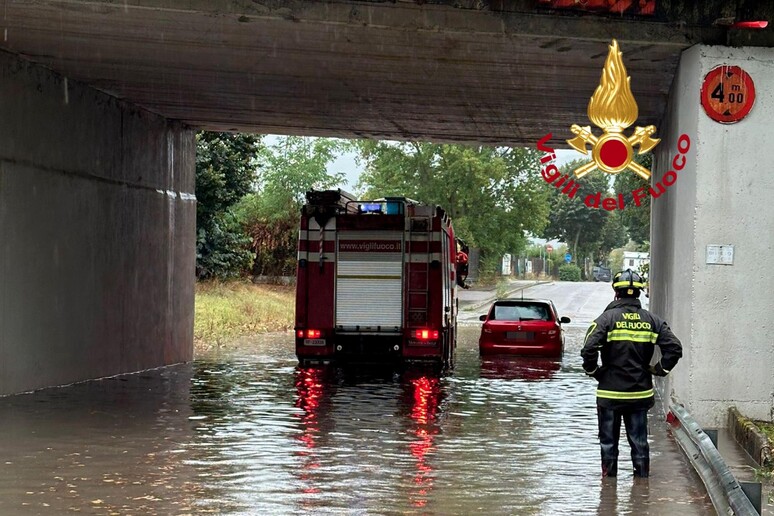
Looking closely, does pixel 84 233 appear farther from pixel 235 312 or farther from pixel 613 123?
pixel 235 312

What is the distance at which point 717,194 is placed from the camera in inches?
552

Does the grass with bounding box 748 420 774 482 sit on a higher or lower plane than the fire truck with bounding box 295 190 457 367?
lower

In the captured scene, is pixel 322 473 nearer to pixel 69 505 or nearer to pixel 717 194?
pixel 69 505

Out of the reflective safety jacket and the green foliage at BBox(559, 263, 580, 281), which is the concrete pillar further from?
the green foliage at BBox(559, 263, 580, 281)

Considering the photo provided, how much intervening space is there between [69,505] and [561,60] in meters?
8.72

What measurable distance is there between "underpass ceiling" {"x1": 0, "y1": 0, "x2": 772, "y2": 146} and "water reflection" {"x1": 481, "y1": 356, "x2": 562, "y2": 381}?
4493 mm

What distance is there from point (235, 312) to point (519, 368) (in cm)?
1630

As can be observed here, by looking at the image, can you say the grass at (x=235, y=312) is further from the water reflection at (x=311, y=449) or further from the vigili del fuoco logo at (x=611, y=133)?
the vigili del fuoco logo at (x=611, y=133)

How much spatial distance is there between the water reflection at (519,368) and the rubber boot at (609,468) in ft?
35.3

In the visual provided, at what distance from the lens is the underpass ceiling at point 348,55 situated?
13.7 meters

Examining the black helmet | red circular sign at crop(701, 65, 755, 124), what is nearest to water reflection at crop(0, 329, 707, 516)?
the black helmet

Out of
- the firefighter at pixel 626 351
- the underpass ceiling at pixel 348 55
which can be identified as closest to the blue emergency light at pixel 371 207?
A: the underpass ceiling at pixel 348 55

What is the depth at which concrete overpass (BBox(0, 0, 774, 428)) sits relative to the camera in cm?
1388

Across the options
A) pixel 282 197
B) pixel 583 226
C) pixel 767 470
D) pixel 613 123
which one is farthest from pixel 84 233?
pixel 583 226
